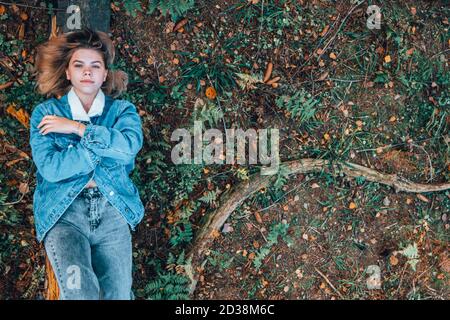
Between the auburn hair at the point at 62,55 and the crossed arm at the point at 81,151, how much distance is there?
43 cm

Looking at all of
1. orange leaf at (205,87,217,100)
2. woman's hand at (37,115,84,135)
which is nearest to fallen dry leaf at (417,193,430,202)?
orange leaf at (205,87,217,100)

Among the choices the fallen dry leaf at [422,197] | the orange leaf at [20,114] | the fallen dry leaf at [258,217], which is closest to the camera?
the orange leaf at [20,114]

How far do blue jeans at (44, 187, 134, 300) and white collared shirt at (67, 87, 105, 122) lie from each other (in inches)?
28.6

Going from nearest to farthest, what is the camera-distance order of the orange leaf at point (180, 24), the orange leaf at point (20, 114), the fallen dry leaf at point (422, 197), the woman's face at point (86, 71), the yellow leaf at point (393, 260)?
the woman's face at point (86, 71), the orange leaf at point (20, 114), the orange leaf at point (180, 24), the yellow leaf at point (393, 260), the fallen dry leaf at point (422, 197)

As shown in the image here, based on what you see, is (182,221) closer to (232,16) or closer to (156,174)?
(156,174)

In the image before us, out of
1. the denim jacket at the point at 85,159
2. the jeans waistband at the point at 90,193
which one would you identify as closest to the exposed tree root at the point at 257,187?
the denim jacket at the point at 85,159

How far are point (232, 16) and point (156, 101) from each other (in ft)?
4.71

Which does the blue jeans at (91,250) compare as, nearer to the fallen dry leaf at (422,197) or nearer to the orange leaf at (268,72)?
the orange leaf at (268,72)

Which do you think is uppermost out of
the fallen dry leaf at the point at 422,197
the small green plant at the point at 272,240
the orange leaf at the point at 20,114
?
the orange leaf at the point at 20,114

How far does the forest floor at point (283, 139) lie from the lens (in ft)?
17.3

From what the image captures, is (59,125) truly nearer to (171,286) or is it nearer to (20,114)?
(20,114)

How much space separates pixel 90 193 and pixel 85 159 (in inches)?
16.3

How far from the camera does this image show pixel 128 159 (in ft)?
14.9

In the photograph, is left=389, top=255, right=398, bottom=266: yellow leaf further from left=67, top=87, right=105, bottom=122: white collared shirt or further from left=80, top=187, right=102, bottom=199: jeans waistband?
left=67, top=87, right=105, bottom=122: white collared shirt
